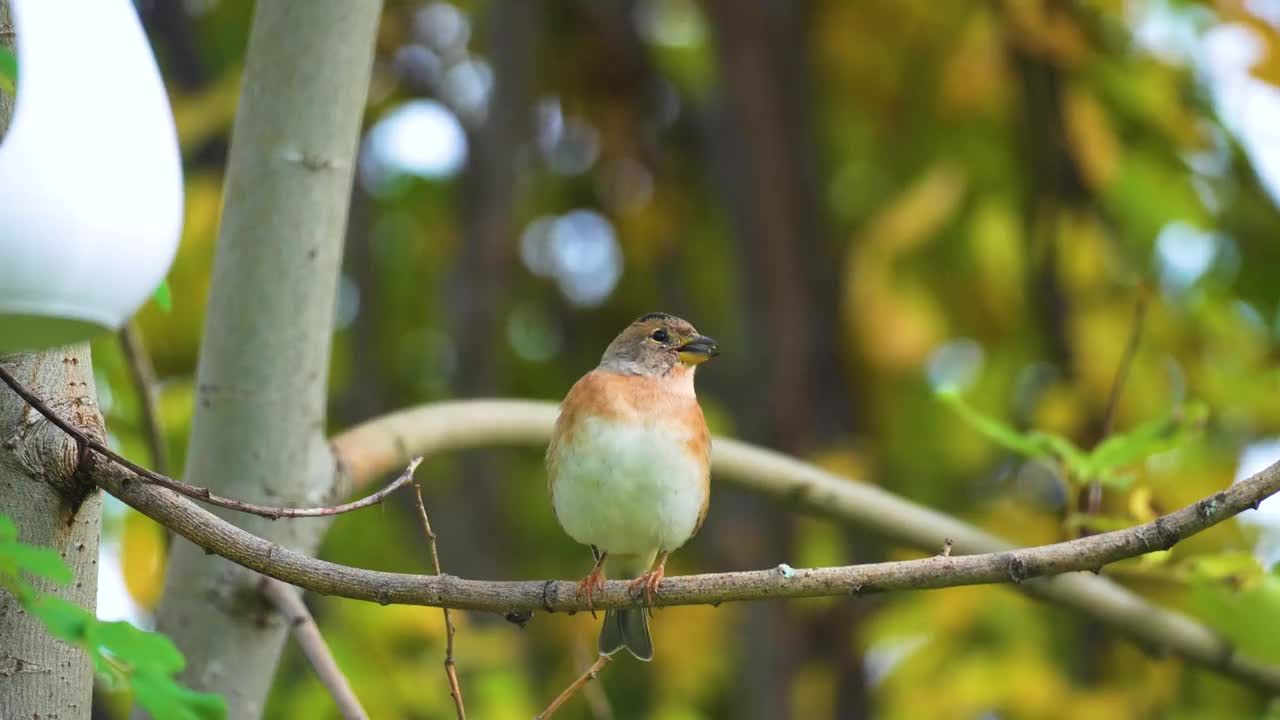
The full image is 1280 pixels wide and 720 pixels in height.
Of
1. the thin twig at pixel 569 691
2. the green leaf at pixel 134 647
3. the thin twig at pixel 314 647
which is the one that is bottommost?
the thin twig at pixel 314 647

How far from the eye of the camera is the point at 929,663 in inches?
201

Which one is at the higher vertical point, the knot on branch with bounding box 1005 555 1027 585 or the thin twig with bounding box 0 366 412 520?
the thin twig with bounding box 0 366 412 520

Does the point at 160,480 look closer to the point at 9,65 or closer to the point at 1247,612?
the point at 9,65

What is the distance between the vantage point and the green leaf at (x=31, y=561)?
156 cm

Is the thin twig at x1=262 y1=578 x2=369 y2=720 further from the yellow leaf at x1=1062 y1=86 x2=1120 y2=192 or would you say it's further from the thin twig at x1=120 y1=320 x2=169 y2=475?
the yellow leaf at x1=1062 y1=86 x2=1120 y2=192

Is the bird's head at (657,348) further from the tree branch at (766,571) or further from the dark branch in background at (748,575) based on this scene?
the tree branch at (766,571)

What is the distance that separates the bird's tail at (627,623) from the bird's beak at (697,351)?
0.57 meters

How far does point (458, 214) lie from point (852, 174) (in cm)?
228

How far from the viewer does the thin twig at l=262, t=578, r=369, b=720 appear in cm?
269

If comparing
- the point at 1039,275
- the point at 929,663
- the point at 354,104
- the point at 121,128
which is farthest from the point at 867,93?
the point at 121,128

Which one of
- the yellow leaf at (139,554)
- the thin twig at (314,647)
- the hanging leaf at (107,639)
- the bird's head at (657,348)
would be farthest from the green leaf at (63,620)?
the yellow leaf at (139,554)

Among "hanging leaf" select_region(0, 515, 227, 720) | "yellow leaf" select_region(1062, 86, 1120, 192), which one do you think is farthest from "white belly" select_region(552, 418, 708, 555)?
"yellow leaf" select_region(1062, 86, 1120, 192)

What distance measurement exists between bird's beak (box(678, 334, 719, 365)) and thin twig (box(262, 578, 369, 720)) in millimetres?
1333

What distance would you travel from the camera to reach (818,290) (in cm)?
575
